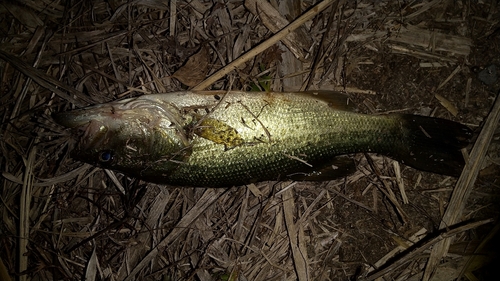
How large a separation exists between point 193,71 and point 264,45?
0.71 m

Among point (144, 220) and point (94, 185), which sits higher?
point (94, 185)

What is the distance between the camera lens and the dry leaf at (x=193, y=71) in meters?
3.19

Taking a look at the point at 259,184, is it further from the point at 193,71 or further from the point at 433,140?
the point at 433,140

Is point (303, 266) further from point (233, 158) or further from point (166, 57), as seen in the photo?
point (166, 57)

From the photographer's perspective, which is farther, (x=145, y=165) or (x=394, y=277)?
(x=394, y=277)

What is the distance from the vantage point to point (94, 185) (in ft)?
11.2

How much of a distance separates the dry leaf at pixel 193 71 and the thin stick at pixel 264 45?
0.23 feet

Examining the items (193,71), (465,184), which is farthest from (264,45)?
(465,184)

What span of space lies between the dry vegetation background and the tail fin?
318mm

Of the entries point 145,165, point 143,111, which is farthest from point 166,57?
point 145,165

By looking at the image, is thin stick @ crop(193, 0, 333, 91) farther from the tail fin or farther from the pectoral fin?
the tail fin

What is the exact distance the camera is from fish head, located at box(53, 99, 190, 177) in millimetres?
2764

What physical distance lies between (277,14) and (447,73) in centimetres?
176

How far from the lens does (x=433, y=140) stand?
3.04 meters
